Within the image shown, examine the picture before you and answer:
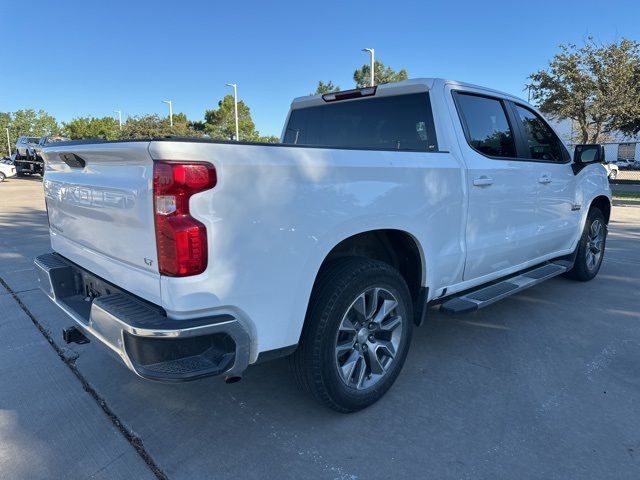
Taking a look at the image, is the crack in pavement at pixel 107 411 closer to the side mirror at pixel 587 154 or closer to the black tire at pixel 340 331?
the black tire at pixel 340 331

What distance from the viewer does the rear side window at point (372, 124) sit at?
3427mm

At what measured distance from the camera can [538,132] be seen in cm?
439

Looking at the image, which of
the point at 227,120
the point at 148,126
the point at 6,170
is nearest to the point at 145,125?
the point at 148,126

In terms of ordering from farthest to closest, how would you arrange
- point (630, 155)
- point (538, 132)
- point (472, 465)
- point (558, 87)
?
point (630, 155), point (558, 87), point (538, 132), point (472, 465)

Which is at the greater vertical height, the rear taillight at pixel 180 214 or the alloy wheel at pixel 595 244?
the rear taillight at pixel 180 214

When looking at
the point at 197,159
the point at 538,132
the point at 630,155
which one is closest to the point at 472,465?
the point at 197,159

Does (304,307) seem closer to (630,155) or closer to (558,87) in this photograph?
(558,87)

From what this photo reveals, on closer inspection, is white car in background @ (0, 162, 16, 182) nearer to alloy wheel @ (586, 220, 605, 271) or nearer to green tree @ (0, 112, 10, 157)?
alloy wheel @ (586, 220, 605, 271)

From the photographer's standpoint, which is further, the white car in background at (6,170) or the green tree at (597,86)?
the white car in background at (6,170)

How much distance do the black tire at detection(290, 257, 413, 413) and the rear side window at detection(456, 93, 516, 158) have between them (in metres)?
1.36

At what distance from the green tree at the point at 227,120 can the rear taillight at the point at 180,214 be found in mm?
47905

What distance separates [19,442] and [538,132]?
4.54 m

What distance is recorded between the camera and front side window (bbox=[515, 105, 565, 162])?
13.8 feet

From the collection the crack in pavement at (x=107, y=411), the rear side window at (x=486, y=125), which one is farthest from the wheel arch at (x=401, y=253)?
the crack in pavement at (x=107, y=411)
